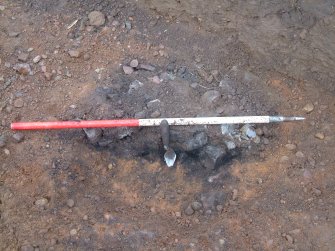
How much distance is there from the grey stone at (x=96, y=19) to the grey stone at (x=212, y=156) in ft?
3.96

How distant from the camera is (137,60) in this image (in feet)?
11.3

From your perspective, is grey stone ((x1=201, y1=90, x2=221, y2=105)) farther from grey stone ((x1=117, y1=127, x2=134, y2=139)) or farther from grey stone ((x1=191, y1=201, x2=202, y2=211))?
grey stone ((x1=191, y1=201, x2=202, y2=211))

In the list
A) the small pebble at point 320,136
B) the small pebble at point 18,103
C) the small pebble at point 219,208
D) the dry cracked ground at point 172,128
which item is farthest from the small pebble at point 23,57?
the small pebble at point 320,136

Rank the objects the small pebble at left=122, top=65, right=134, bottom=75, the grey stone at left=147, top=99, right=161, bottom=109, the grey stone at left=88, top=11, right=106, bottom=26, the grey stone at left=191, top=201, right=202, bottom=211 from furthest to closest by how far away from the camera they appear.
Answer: the grey stone at left=88, top=11, right=106, bottom=26 → the small pebble at left=122, top=65, right=134, bottom=75 → the grey stone at left=147, top=99, right=161, bottom=109 → the grey stone at left=191, top=201, right=202, bottom=211

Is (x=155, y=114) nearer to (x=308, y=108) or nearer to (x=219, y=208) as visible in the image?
(x=219, y=208)

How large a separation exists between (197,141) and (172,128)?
19 cm

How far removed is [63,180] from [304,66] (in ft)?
5.90

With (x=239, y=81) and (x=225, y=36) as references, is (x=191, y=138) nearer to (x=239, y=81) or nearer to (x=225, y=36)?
(x=239, y=81)

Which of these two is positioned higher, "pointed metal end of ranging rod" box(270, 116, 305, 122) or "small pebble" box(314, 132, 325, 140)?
"pointed metal end of ranging rod" box(270, 116, 305, 122)

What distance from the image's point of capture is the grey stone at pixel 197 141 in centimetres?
324

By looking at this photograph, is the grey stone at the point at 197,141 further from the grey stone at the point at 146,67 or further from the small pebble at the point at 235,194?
the grey stone at the point at 146,67

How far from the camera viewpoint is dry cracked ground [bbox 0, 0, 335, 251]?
2.98 m

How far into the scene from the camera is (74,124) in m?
3.16

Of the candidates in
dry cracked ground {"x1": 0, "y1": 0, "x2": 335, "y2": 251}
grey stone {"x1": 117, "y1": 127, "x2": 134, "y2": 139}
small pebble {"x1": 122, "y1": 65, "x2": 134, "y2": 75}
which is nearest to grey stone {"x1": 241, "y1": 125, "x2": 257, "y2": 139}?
dry cracked ground {"x1": 0, "y1": 0, "x2": 335, "y2": 251}
